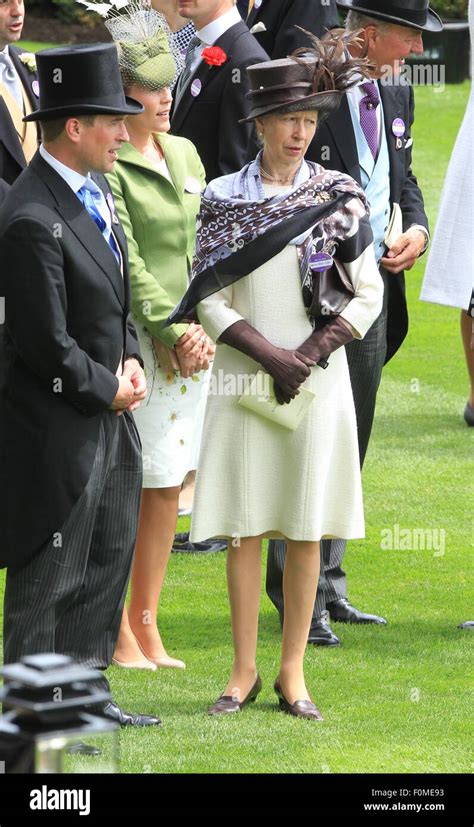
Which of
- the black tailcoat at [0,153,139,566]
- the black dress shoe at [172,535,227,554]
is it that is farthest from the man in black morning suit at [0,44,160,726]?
the black dress shoe at [172,535,227,554]

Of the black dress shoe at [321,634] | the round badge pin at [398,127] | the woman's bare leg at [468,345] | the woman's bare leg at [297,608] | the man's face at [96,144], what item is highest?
the man's face at [96,144]

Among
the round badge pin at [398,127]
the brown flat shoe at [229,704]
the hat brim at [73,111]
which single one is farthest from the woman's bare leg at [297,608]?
the round badge pin at [398,127]

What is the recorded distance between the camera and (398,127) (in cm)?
590

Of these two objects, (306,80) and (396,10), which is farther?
(396,10)

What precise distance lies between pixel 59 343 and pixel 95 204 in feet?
1.59

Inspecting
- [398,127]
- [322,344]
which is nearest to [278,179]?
[322,344]

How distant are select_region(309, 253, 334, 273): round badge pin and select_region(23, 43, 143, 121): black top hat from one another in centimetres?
74

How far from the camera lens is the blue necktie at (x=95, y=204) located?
4.50 meters

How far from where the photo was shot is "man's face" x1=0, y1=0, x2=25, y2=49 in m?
5.74

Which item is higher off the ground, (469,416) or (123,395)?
(123,395)

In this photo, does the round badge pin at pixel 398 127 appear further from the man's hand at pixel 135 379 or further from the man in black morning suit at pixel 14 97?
the man's hand at pixel 135 379

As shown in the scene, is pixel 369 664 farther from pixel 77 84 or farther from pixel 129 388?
pixel 77 84

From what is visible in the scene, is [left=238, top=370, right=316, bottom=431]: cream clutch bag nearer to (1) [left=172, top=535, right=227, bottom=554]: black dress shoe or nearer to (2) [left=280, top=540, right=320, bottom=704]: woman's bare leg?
(2) [left=280, top=540, right=320, bottom=704]: woman's bare leg

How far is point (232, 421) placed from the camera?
494cm
